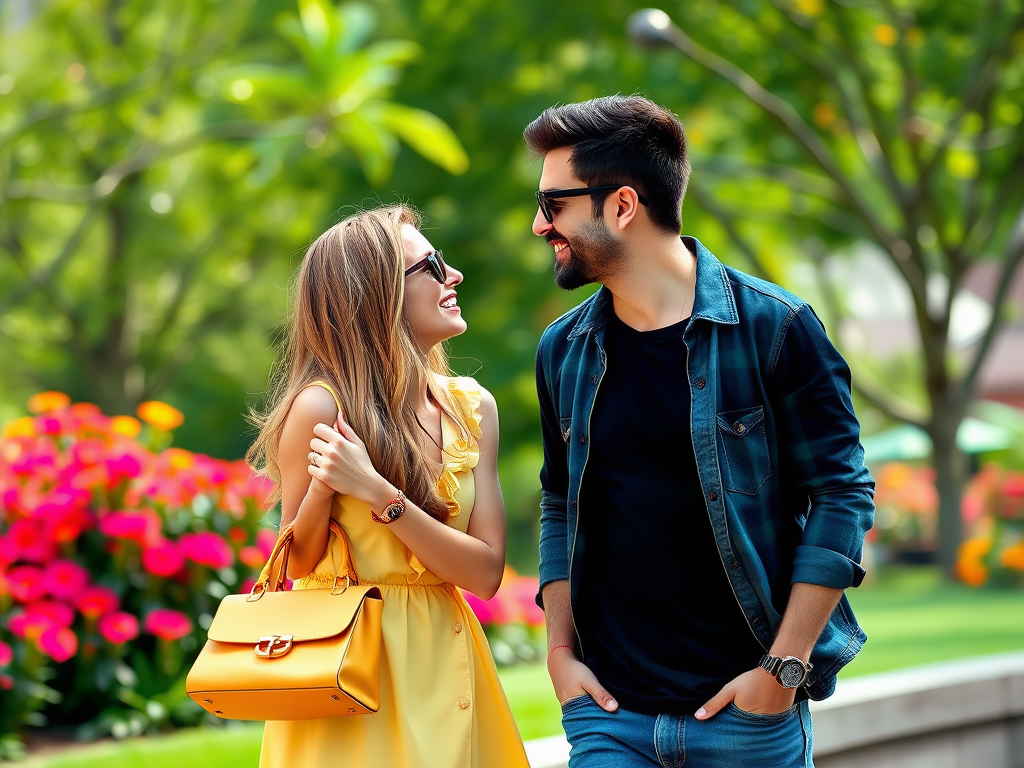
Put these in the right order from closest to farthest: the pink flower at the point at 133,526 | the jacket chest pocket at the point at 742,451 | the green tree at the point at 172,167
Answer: the jacket chest pocket at the point at 742,451 → the pink flower at the point at 133,526 → the green tree at the point at 172,167

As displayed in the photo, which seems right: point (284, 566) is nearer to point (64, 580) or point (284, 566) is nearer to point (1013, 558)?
point (64, 580)

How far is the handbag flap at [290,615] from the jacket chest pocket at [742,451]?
862 mm

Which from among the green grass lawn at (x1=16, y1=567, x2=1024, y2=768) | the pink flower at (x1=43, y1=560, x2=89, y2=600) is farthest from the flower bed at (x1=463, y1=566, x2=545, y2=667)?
the pink flower at (x1=43, y1=560, x2=89, y2=600)

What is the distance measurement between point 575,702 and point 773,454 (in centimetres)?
77

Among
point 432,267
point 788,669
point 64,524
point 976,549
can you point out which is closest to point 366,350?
point 432,267

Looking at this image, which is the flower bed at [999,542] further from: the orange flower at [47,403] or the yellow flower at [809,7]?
the orange flower at [47,403]

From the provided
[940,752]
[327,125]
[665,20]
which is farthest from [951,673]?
[327,125]

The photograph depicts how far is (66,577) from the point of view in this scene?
225 inches

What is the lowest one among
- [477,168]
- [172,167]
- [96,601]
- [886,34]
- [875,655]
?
[875,655]

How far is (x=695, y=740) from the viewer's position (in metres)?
2.66

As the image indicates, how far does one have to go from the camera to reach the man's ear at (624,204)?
9.12 feet

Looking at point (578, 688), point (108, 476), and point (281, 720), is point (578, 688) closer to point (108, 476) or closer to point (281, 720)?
point (281, 720)

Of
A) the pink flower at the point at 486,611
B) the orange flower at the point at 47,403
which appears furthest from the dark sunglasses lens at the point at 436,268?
the pink flower at the point at 486,611

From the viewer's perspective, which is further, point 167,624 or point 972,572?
point 972,572
